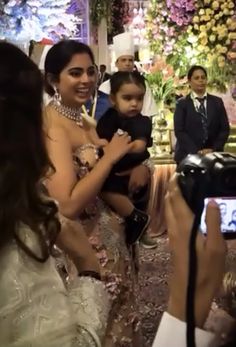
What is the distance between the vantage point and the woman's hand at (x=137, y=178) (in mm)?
2217

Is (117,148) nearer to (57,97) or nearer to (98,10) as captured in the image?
(57,97)

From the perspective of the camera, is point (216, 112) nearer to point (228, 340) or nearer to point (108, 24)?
point (108, 24)

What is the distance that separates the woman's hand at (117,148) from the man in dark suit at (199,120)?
9.63 feet

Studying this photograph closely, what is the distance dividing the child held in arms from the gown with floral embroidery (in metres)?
0.05

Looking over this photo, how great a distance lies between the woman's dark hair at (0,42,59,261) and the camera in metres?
1.07

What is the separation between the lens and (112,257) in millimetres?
2012

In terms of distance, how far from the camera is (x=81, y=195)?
182 centimetres

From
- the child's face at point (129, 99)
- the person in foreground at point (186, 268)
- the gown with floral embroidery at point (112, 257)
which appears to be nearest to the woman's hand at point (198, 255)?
the person in foreground at point (186, 268)

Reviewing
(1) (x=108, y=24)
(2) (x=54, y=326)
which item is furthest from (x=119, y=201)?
(1) (x=108, y=24)

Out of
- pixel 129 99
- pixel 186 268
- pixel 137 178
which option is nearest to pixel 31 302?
pixel 186 268

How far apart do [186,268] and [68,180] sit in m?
1.08

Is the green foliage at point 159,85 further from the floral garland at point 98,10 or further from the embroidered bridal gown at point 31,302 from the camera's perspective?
the embroidered bridal gown at point 31,302

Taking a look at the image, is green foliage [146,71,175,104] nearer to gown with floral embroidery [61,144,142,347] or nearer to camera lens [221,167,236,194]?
gown with floral embroidery [61,144,142,347]

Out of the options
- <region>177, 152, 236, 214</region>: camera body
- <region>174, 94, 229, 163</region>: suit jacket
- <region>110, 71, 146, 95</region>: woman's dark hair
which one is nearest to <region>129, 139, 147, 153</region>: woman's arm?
<region>110, 71, 146, 95</region>: woman's dark hair
